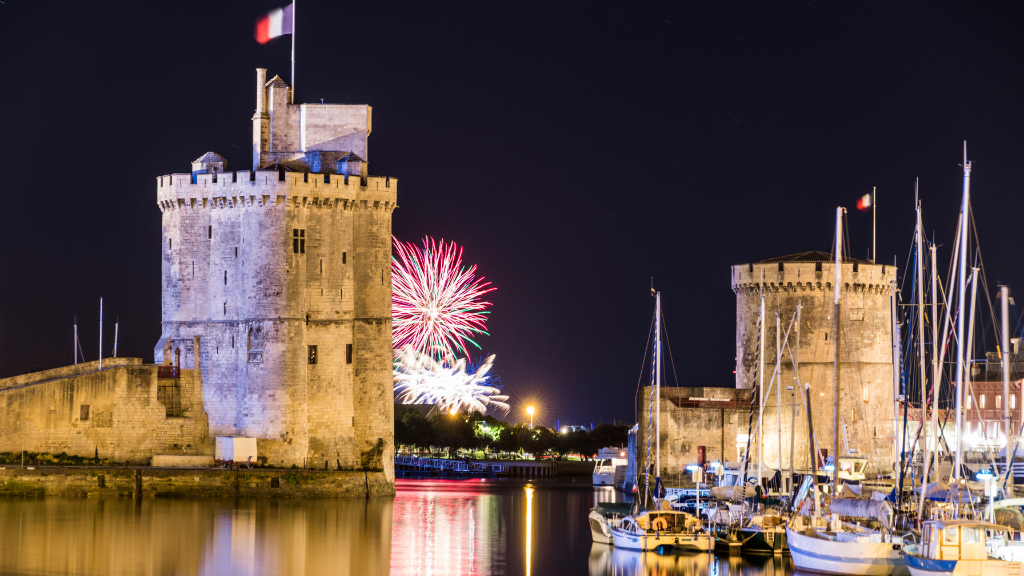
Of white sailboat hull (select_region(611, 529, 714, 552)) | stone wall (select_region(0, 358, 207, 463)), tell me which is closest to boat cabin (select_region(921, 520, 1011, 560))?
white sailboat hull (select_region(611, 529, 714, 552))

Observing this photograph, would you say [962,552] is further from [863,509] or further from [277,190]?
[277,190]

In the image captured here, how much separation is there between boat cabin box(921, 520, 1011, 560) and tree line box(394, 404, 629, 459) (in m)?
63.4

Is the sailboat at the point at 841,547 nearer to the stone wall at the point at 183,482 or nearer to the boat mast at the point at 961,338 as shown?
the boat mast at the point at 961,338

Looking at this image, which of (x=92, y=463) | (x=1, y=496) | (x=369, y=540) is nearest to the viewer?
(x=369, y=540)

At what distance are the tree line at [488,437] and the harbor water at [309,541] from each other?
4307 centimetres

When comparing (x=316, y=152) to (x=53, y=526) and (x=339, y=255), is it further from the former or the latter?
(x=53, y=526)

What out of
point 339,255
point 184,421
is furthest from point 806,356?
point 184,421

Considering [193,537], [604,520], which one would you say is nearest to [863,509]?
[604,520]

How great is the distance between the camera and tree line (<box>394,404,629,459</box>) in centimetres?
9550

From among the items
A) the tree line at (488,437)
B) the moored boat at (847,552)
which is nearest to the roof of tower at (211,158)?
the moored boat at (847,552)

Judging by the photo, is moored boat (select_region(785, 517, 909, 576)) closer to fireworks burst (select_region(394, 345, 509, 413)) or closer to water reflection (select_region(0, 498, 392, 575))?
water reflection (select_region(0, 498, 392, 575))

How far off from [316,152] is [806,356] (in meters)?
20.2

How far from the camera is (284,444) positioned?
169ft

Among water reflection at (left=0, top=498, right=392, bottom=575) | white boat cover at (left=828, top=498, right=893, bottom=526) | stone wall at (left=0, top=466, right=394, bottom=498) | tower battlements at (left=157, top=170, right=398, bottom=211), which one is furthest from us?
tower battlements at (left=157, top=170, right=398, bottom=211)
